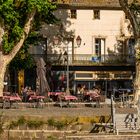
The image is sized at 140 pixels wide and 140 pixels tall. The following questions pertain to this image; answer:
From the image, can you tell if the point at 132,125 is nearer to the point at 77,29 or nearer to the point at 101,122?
the point at 101,122

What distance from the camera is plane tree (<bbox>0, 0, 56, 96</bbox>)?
35375 millimetres

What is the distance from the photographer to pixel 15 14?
36.2 metres

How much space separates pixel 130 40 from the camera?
191ft

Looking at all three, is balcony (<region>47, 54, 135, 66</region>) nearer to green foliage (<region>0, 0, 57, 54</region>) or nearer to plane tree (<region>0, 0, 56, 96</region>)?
green foliage (<region>0, 0, 57, 54</region>)

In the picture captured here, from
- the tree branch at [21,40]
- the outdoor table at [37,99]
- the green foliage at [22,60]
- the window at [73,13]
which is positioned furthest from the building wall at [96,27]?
the outdoor table at [37,99]

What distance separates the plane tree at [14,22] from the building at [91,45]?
18442 mm

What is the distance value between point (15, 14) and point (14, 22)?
1.70 ft

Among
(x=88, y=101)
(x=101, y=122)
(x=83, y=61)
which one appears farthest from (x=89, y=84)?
(x=101, y=122)

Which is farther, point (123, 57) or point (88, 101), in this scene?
point (123, 57)

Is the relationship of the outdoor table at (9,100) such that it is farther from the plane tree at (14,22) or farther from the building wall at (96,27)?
the building wall at (96,27)

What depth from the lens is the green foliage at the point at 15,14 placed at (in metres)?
35.3

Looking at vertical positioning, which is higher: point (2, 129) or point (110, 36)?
Answer: point (110, 36)

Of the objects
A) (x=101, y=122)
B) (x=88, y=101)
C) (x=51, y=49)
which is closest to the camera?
(x=101, y=122)

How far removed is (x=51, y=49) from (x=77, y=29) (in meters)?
3.15
